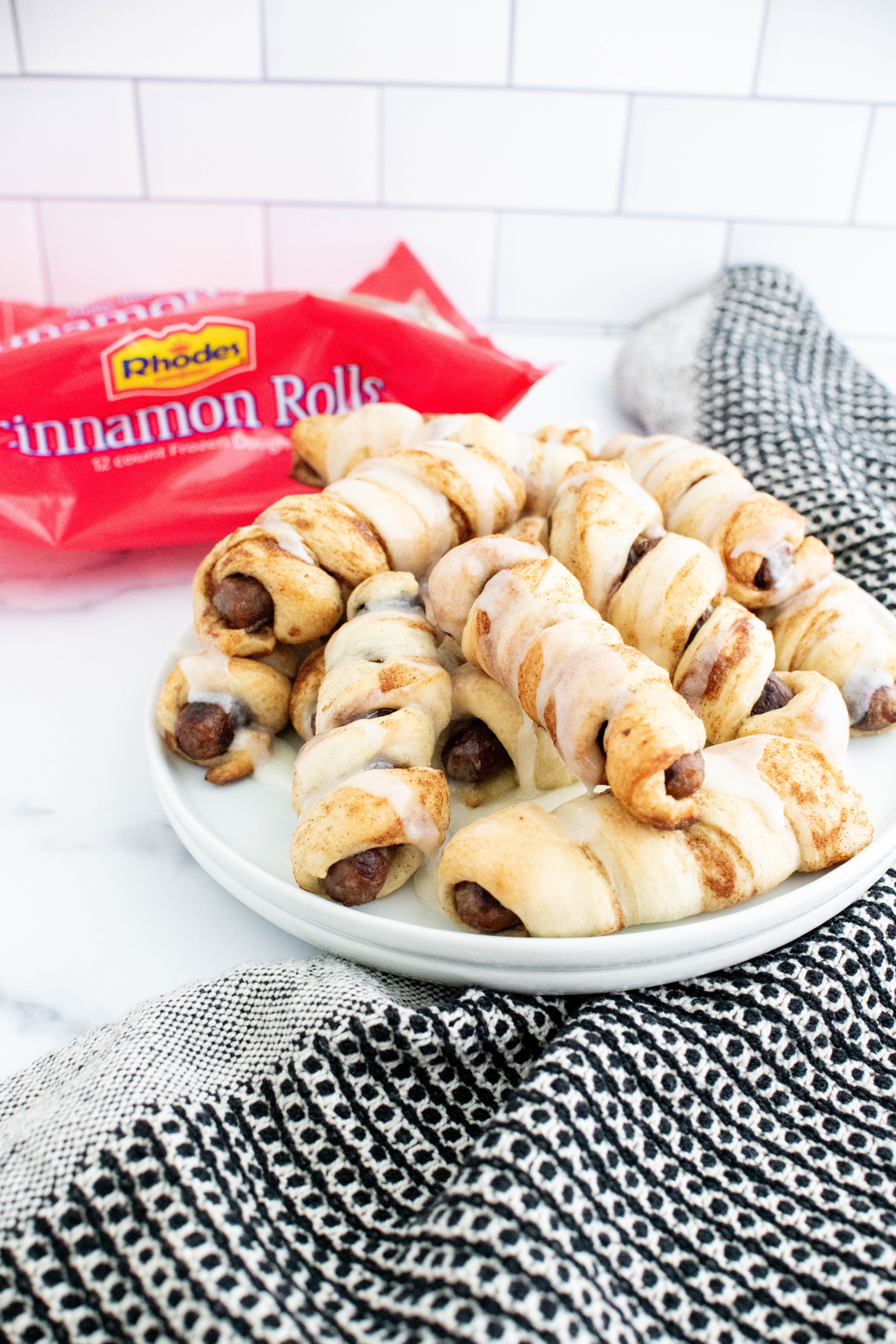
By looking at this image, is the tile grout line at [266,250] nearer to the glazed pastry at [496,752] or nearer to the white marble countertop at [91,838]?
the white marble countertop at [91,838]

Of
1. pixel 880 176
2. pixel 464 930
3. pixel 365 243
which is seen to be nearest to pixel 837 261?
pixel 880 176

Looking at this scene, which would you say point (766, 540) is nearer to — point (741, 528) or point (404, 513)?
point (741, 528)

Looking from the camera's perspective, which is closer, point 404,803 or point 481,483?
point 404,803

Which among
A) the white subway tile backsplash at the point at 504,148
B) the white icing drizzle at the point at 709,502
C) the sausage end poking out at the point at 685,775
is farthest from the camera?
the white subway tile backsplash at the point at 504,148

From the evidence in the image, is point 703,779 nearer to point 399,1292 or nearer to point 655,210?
point 399,1292

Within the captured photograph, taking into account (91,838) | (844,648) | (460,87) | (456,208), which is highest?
(460,87)

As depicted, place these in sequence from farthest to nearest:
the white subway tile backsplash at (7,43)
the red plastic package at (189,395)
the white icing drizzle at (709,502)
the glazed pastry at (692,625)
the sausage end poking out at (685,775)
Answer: the white subway tile backsplash at (7,43) < the red plastic package at (189,395) < the white icing drizzle at (709,502) < the glazed pastry at (692,625) < the sausage end poking out at (685,775)

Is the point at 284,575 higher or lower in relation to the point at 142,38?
lower

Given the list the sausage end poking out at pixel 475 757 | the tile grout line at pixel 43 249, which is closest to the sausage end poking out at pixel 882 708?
the sausage end poking out at pixel 475 757

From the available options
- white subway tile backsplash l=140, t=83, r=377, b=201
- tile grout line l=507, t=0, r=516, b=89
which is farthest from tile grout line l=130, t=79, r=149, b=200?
tile grout line l=507, t=0, r=516, b=89
